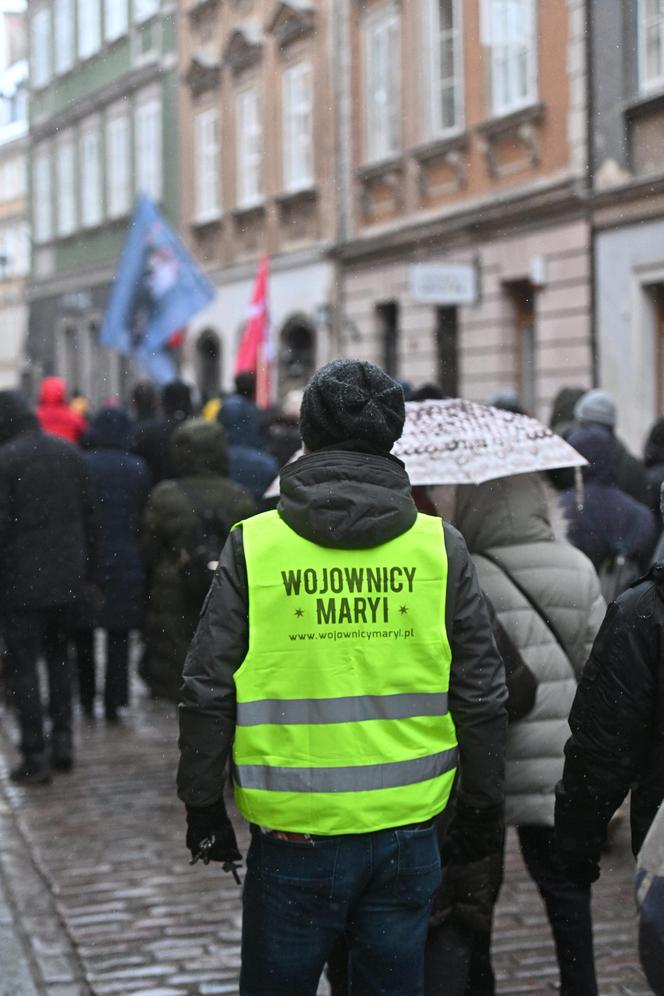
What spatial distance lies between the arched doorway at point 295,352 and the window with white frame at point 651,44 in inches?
360

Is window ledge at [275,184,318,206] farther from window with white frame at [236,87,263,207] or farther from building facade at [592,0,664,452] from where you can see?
building facade at [592,0,664,452]

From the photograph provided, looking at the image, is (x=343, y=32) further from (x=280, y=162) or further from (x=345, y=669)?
(x=345, y=669)

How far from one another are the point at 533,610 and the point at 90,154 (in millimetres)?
33653

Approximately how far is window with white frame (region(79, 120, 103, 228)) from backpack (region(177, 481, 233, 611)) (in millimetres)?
28593

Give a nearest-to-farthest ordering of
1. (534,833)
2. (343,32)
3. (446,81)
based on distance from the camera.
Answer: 1. (534,833)
2. (446,81)
3. (343,32)

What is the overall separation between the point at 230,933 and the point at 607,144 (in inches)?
500

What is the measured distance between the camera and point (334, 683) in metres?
3.38

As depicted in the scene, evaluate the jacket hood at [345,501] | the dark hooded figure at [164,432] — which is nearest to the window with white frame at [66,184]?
the dark hooded figure at [164,432]

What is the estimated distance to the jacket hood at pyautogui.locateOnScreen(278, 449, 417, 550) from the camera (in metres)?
3.37

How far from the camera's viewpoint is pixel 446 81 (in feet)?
69.0

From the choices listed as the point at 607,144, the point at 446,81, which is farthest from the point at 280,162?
the point at 607,144

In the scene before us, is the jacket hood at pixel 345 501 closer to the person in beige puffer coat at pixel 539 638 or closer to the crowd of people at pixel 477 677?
the crowd of people at pixel 477 677

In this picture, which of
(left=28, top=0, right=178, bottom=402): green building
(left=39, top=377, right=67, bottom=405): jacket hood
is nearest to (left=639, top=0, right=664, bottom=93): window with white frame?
(left=39, top=377, right=67, bottom=405): jacket hood

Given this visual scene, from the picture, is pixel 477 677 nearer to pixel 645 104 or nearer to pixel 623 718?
pixel 623 718
